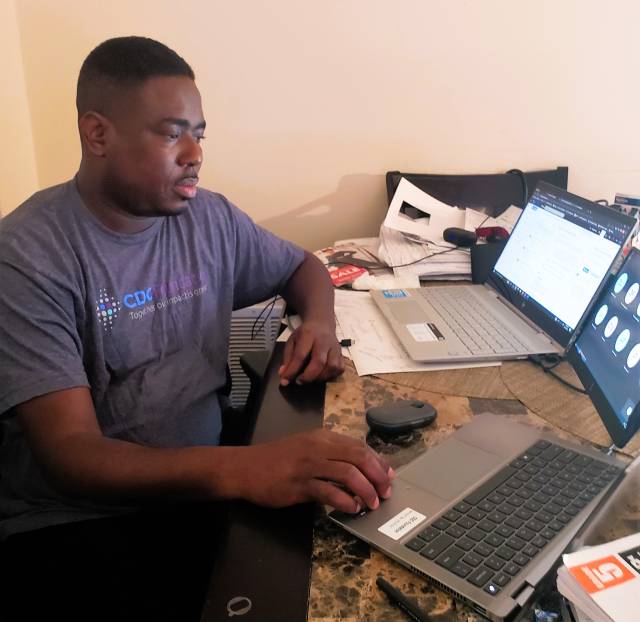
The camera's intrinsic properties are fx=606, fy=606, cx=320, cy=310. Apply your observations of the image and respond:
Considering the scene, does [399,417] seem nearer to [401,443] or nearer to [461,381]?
[401,443]

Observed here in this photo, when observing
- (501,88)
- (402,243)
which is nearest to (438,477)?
(402,243)

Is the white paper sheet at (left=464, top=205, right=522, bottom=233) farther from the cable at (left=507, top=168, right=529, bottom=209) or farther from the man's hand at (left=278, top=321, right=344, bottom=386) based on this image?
the man's hand at (left=278, top=321, right=344, bottom=386)

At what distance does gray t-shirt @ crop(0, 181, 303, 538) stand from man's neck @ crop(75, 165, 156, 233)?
0.02 metres

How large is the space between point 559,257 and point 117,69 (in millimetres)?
882

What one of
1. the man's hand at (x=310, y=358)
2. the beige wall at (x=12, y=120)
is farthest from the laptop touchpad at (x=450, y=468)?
the beige wall at (x=12, y=120)

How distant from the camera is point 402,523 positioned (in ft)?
2.27

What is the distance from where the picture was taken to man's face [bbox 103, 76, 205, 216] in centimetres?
98

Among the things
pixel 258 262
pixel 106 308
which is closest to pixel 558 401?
pixel 258 262

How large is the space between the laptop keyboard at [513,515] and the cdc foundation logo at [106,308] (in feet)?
2.03

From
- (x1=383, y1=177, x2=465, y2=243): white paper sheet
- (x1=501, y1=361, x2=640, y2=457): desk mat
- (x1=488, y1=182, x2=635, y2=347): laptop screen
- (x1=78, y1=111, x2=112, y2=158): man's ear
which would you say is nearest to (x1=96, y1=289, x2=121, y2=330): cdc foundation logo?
(x1=78, y1=111, x2=112, y2=158): man's ear

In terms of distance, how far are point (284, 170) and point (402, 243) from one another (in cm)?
47

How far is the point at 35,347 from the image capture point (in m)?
0.87

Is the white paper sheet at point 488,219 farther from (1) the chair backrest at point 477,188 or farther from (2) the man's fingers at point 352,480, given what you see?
(2) the man's fingers at point 352,480

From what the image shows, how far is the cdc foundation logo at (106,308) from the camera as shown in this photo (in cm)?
100
